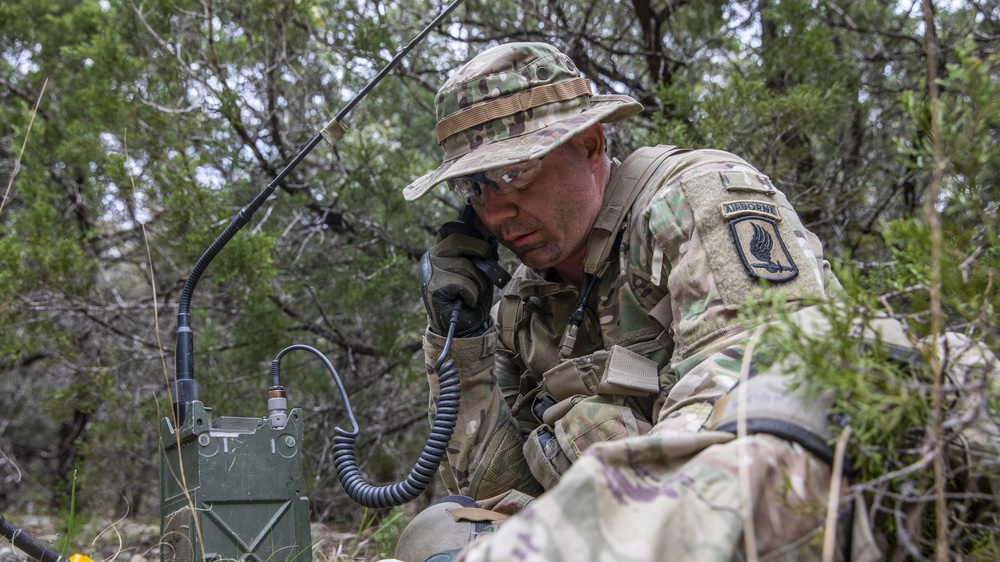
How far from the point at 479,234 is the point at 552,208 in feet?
1.21

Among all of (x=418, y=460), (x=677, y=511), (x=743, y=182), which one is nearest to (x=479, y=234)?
(x=418, y=460)

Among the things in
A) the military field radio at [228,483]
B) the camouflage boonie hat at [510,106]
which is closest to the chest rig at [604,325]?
the camouflage boonie hat at [510,106]

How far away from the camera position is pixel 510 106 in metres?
2.53

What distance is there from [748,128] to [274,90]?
2289 millimetres

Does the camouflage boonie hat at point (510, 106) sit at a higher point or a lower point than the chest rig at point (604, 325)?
higher

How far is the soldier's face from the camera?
2.55 meters

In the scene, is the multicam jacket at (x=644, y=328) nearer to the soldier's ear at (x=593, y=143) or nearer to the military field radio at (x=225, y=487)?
the soldier's ear at (x=593, y=143)

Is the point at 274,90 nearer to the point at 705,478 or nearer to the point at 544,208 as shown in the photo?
the point at 544,208

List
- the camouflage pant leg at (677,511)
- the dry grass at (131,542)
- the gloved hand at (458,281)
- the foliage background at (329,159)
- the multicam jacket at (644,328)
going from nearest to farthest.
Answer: the camouflage pant leg at (677,511) → the multicam jacket at (644,328) → the gloved hand at (458,281) → the dry grass at (131,542) → the foliage background at (329,159)

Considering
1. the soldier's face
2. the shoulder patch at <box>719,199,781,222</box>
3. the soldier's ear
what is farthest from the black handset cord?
the shoulder patch at <box>719,199,781,222</box>

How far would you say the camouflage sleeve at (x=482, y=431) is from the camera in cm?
272

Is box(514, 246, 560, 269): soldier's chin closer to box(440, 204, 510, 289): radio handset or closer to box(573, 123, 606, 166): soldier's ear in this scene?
box(440, 204, 510, 289): radio handset

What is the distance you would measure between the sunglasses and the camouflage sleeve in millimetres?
527

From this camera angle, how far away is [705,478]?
1162 millimetres
